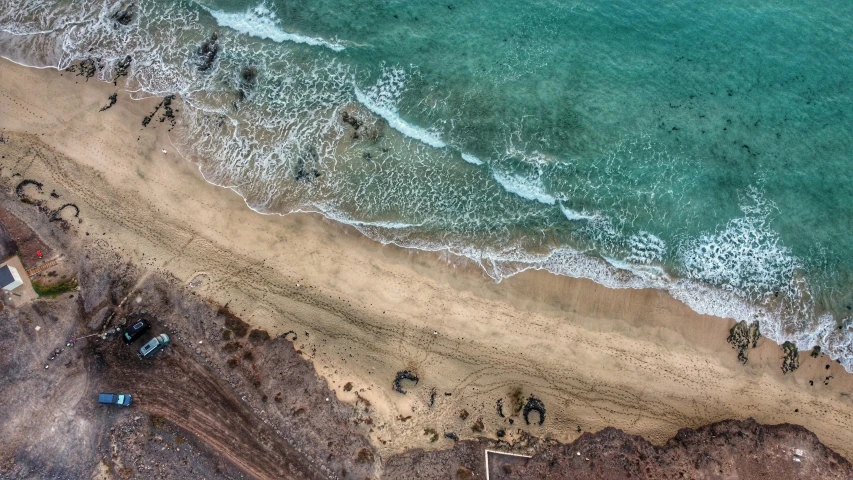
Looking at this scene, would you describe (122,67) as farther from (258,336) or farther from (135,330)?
→ (258,336)

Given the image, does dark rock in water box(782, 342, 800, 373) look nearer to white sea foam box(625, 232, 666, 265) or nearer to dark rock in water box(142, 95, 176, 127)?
white sea foam box(625, 232, 666, 265)

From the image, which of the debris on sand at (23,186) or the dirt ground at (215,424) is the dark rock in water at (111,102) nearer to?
the debris on sand at (23,186)

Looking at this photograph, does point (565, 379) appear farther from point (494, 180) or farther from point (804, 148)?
point (804, 148)

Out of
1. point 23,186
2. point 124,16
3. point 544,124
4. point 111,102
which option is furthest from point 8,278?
point 544,124

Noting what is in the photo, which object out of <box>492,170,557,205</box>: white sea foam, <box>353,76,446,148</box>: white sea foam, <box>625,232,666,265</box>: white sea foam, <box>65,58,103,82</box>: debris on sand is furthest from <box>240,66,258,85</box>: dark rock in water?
<box>625,232,666,265</box>: white sea foam

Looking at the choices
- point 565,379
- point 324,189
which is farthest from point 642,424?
point 324,189
